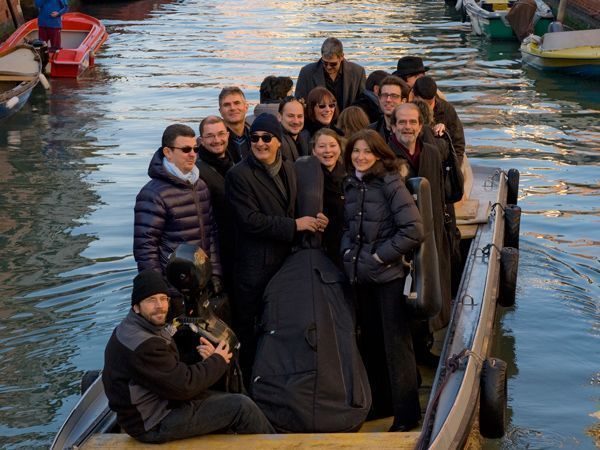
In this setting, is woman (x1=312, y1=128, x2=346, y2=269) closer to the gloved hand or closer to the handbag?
the gloved hand

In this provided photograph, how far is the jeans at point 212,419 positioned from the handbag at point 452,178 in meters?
2.56

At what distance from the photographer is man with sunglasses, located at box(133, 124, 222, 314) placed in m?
6.40

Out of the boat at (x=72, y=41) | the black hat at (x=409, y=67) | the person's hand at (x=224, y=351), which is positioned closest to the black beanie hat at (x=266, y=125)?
the person's hand at (x=224, y=351)

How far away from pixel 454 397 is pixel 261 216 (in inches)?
59.0

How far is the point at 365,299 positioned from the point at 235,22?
31.7 m

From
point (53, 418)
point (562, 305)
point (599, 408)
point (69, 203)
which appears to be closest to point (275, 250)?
point (53, 418)

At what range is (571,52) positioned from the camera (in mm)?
24094

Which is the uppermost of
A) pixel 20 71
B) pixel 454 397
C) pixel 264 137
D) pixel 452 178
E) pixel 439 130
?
pixel 264 137

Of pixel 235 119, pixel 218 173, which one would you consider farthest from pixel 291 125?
pixel 218 173

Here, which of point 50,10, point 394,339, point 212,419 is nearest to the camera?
point 212,419

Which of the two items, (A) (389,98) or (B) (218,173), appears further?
(A) (389,98)

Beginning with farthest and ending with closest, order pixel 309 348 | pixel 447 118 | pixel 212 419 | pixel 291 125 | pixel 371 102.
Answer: pixel 371 102 < pixel 447 118 < pixel 291 125 < pixel 309 348 < pixel 212 419

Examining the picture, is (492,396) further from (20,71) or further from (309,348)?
(20,71)

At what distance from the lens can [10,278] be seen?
11.3 meters
